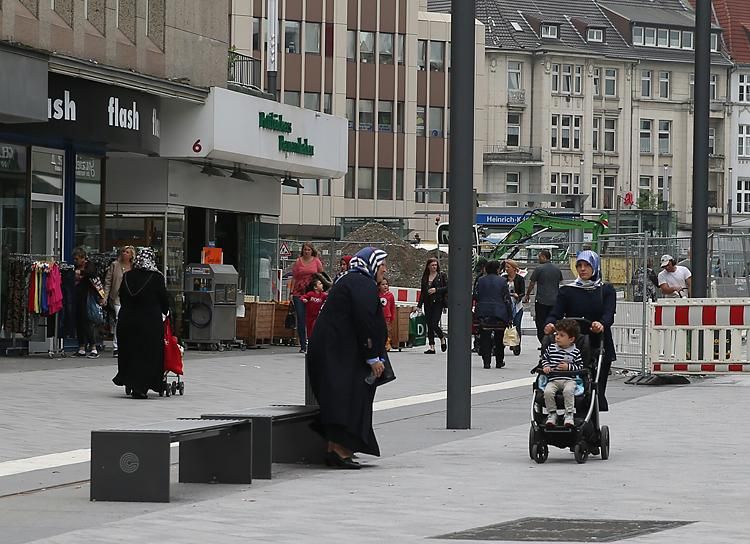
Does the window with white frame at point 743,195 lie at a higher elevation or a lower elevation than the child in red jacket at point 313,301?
higher

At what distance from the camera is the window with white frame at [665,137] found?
116375 millimetres

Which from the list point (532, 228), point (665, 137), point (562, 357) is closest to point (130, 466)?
point (562, 357)

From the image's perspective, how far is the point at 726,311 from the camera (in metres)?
25.1

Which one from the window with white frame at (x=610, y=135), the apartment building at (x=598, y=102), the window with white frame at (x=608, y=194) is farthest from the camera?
the window with white frame at (x=608, y=194)

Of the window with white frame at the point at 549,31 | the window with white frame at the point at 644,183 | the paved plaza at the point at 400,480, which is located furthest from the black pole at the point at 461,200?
the window with white frame at the point at 644,183

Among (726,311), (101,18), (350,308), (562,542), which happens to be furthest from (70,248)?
(562,542)

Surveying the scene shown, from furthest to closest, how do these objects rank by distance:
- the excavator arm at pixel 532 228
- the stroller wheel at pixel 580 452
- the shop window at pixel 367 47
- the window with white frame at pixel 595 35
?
the window with white frame at pixel 595 35 < the shop window at pixel 367 47 < the excavator arm at pixel 532 228 < the stroller wheel at pixel 580 452

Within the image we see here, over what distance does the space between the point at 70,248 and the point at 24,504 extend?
56.2 feet

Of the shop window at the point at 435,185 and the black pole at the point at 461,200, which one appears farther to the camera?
the shop window at the point at 435,185

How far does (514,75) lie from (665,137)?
13292 mm

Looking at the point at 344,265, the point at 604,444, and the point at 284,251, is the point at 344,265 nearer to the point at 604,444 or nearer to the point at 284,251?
the point at 604,444

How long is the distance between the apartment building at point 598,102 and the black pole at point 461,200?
88.9m

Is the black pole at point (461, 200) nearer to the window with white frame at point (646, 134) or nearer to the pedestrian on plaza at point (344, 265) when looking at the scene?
the pedestrian on plaza at point (344, 265)

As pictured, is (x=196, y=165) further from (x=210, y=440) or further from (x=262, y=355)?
(x=210, y=440)
